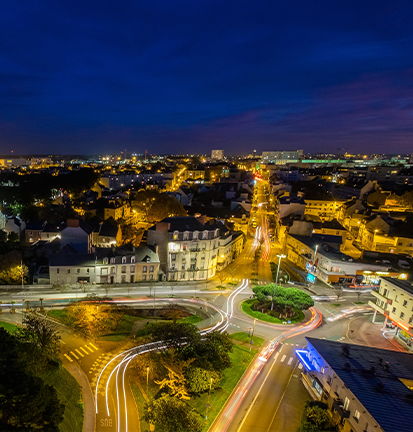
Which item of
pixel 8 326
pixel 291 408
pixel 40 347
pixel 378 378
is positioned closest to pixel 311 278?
pixel 378 378

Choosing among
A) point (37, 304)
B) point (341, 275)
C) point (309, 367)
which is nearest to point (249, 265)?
point (341, 275)

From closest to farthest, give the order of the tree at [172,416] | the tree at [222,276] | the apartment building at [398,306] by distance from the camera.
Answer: the tree at [172,416] → the apartment building at [398,306] → the tree at [222,276]

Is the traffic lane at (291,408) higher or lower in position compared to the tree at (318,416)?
Answer: lower

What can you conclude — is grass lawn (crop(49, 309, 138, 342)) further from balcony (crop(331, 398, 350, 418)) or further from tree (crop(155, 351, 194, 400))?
balcony (crop(331, 398, 350, 418))

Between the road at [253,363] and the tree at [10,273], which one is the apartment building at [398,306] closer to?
the road at [253,363]

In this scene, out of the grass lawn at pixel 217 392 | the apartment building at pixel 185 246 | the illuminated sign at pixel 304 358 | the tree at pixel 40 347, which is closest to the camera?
the grass lawn at pixel 217 392

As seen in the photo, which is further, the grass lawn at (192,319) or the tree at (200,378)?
the grass lawn at (192,319)

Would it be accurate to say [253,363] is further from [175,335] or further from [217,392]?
[175,335]

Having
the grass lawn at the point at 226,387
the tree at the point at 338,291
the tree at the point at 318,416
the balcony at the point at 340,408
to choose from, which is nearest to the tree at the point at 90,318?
the grass lawn at the point at 226,387
